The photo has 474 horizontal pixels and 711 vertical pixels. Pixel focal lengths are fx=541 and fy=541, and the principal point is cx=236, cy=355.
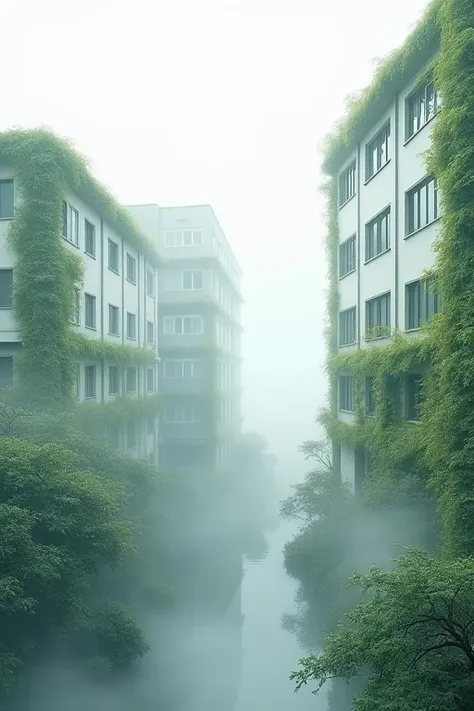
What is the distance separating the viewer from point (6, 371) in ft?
71.1

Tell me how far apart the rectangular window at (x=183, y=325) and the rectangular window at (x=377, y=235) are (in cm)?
2149

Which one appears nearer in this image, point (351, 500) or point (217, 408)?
point (351, 500)

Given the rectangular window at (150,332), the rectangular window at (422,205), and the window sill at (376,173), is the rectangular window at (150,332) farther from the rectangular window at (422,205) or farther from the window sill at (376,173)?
the rectangular window at (422,205)

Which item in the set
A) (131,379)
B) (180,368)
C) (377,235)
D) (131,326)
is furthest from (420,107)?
(180,368)

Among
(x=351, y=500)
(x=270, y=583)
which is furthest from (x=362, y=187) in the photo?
(x=270, y=583)

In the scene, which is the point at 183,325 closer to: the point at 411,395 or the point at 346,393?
the point at 346,393

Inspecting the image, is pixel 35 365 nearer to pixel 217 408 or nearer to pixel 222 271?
pixel 217 408

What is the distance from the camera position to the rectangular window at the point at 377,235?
21.7m

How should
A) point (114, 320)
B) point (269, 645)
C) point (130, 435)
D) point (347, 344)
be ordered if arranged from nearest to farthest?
point (269, 645), point (347, 344), point (114, 320), point (130, 435)

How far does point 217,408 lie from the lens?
43.3 meters

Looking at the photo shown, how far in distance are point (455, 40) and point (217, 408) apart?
32720 mm

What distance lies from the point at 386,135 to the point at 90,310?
15564 mm

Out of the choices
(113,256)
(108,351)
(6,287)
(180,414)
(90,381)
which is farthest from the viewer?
(180,414)

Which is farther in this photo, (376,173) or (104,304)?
(104,304)
